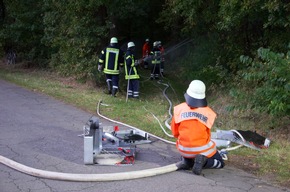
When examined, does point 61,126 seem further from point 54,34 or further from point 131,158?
point 54,34

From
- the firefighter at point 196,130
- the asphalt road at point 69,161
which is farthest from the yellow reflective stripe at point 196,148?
the asphalt road at point 69,161

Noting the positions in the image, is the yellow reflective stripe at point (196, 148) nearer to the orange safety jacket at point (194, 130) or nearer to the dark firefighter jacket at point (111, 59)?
the orange safety jacket at point (194, 130)

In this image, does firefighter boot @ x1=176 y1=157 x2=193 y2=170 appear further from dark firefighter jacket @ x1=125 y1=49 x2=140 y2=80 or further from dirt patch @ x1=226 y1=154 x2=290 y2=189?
dark firefighter jacket @ x1=125 y1=49 x2=140 y2=80

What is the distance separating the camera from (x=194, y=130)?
4.94m

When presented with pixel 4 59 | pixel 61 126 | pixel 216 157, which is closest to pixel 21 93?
pixel 61 126

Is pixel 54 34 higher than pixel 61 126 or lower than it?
higher

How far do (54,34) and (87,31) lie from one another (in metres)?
2.47

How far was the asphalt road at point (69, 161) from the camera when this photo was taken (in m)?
4.59

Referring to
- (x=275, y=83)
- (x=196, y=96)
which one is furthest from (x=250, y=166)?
(x=275, y=83)

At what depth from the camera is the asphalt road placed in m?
4.59

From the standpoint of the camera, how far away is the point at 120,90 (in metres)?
12.8

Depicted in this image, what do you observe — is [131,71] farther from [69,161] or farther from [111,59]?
[69,161]

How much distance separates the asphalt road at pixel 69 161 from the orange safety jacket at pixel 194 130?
32cm

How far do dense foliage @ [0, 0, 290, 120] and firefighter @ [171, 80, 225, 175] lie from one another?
6.22ft
